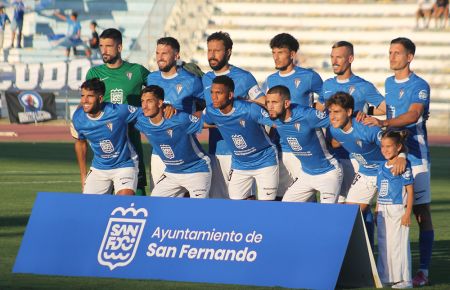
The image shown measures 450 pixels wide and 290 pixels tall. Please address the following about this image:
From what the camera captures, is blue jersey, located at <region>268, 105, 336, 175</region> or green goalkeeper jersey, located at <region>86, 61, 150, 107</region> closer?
blue jersey, located at <region>268, 105, 336, 175</region>

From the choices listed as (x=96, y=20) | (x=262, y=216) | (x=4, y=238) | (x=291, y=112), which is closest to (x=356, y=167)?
(x=291, y=112)

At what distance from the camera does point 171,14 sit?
38344mm

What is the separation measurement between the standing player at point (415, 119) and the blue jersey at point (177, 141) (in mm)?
1907

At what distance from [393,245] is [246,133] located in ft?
6.55

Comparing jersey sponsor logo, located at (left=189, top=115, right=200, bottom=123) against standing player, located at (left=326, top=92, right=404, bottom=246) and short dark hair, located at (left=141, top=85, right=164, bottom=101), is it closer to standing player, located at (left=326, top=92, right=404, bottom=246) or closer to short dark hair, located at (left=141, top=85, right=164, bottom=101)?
short dark hair, located at (left=141, top=85, right=164, bottom=101)

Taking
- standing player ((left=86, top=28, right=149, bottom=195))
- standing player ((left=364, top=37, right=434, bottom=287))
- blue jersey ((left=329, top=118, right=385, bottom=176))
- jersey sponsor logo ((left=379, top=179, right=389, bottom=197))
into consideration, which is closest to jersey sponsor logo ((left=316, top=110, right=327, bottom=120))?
blue jersey ((left=329, top=118, right=385, bottom=176))

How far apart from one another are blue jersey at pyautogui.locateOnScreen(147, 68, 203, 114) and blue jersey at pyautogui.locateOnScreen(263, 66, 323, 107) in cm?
77

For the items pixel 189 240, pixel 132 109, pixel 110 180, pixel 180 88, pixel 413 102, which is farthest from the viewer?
pixel 180 88

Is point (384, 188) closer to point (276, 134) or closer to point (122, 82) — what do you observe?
point (276, 134)

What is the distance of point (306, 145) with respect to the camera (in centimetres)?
1153

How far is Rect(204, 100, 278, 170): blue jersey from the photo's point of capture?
11672mm

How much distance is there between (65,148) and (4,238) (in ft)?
49.4

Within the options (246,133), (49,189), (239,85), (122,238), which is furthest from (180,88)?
(49,189)

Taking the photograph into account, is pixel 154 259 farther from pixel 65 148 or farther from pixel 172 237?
pixel 65 148
